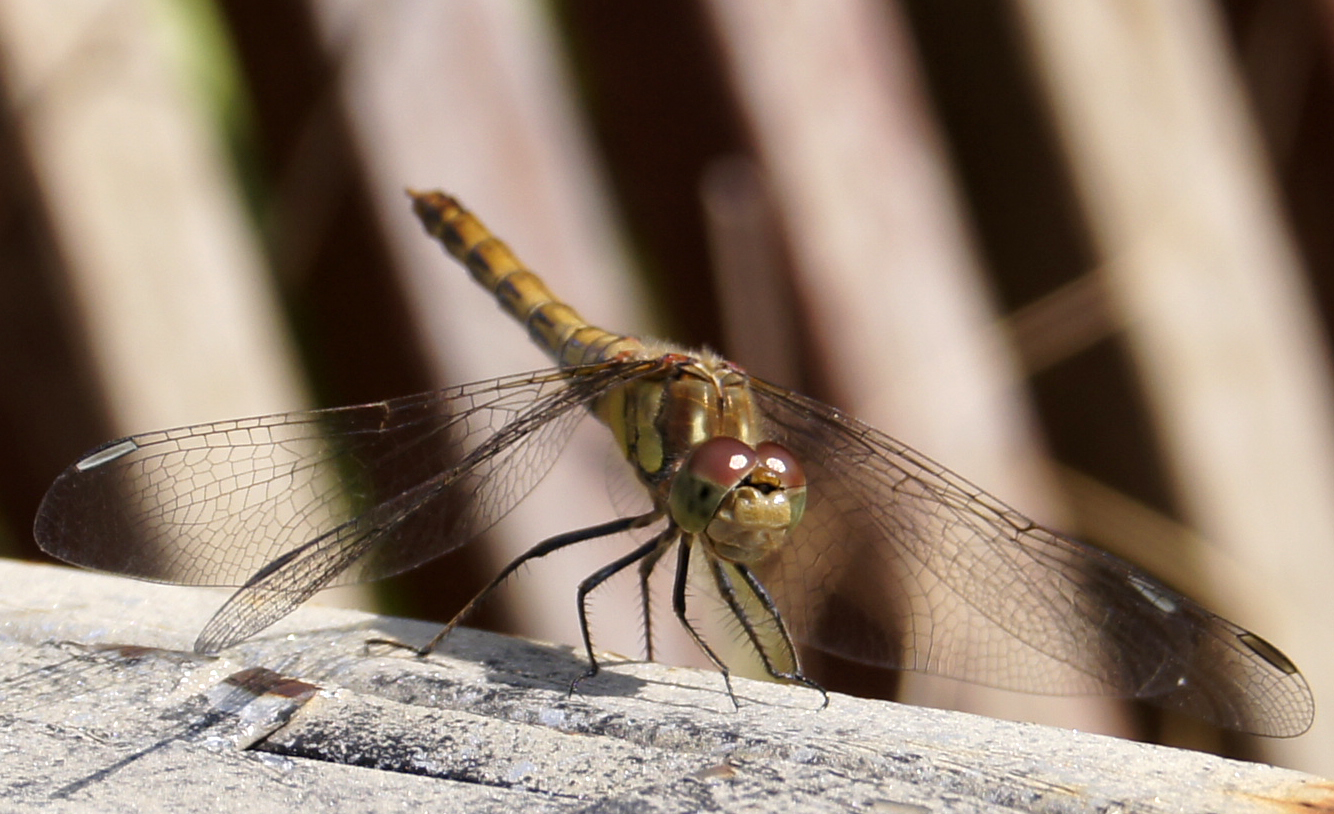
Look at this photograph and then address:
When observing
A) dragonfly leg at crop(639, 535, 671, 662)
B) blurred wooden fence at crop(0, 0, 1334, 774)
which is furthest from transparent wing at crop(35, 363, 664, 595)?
blurred wooden fence at crop(0, 0, 1334, 774)

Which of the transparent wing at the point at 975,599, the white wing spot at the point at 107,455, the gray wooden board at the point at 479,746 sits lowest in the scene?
the gray wooden board at the point at 479,746

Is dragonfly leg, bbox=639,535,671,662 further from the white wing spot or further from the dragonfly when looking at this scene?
the white wing spot

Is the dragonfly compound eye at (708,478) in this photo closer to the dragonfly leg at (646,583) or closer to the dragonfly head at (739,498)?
the dragonfly head at (739,498)

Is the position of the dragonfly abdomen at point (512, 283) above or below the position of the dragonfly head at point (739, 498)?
above

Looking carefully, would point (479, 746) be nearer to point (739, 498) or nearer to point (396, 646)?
point (396, 646)

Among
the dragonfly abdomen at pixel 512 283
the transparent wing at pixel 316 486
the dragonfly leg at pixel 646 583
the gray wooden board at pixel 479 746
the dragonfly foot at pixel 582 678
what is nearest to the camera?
the gray wooden board at pixel 479 746

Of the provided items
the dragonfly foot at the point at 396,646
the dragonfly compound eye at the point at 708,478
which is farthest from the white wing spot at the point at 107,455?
the dragonfly compound eye at the point at 708,478

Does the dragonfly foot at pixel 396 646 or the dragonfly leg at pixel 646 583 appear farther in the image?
the dragonfly leg at pixel 646 583
